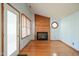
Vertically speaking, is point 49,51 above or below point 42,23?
below

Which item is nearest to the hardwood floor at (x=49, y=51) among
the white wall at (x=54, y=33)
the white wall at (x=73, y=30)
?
the white wall at (x=73, y=30)

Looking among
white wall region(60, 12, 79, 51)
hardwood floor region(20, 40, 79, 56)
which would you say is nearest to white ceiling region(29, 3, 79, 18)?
white wall region(60, 12, 79, 51)

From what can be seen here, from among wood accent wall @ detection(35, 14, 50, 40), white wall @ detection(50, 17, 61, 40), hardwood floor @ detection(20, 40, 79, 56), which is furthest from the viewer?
wood accent wall @ detection(35, 14, 50, 40)

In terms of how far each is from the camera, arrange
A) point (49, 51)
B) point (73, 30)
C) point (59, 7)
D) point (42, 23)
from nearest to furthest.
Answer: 1. point (49, 51)
2. point (59, 7)
3. point (73, 30)
4. point (42, 23)

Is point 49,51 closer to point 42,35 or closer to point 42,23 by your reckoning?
point 42,35

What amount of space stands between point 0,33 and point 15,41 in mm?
1875

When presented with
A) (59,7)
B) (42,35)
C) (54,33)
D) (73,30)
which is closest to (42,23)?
(42,35)

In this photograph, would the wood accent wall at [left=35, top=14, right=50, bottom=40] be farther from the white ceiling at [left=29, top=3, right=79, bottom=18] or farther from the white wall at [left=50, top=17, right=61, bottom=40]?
the white ceiling at [left=29, top=3, right=79, bottom=18]

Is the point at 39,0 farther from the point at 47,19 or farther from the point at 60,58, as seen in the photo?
the point at 47,19

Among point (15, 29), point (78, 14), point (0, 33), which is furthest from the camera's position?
point (78, 14)

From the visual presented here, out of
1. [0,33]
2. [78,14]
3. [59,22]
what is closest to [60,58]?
[0,33]

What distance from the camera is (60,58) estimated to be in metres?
1.11

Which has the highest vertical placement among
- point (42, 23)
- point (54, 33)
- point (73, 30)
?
point (42, 23)

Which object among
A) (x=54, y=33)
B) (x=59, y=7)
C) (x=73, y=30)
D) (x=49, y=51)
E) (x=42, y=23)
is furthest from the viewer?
(x=42, y=23)
